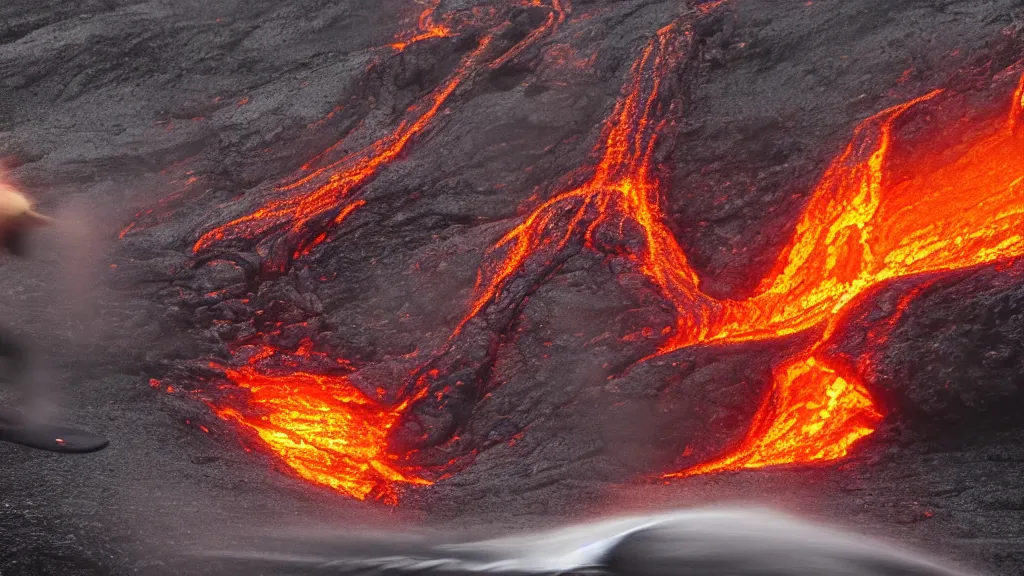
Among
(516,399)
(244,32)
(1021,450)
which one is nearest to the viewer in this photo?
(1021,450)

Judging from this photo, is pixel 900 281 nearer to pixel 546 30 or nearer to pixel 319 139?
pixel 546 30

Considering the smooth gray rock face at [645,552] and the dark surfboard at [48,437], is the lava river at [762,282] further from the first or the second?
the dark surfboard at [48,437]

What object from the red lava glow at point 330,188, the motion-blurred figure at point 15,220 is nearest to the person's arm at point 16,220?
the motion-blurred figure at point 15,220

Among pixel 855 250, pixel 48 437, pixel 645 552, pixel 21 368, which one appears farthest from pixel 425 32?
pixel 645 552

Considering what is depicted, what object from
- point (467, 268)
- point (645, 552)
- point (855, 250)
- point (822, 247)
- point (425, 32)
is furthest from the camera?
point (425, 32)

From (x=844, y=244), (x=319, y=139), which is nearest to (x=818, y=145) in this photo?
(x=844, y=244)

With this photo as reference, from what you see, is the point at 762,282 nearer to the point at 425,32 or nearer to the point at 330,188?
the point at 330,188
